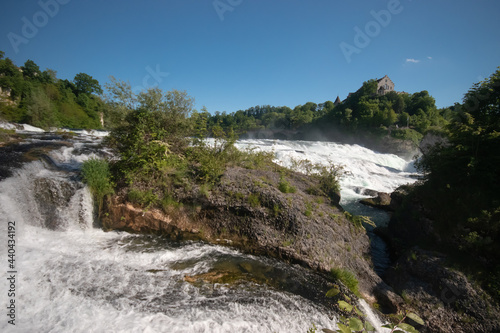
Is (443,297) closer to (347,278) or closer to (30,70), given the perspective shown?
(347,278)

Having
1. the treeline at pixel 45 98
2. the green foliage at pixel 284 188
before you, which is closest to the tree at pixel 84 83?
the treeline at pixel 45 98

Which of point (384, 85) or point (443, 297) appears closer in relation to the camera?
point (443, 297)

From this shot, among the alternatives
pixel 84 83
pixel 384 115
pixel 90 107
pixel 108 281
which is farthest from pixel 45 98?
pixel 384 115

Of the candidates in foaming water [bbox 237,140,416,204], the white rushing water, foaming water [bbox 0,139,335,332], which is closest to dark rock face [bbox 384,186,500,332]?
the white rushing water

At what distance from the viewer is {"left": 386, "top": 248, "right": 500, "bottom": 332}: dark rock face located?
5410 millimetres

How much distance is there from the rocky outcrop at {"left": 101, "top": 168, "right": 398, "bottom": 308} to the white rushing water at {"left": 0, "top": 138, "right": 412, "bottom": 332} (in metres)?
0.42

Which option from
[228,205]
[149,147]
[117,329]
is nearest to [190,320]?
[117,329]

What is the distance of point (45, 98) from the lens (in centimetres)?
3069

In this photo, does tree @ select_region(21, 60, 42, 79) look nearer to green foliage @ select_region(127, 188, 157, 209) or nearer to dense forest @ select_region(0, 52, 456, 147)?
dense forest @ select_region(0, 52, 456, 147)

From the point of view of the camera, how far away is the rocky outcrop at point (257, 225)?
645 cm

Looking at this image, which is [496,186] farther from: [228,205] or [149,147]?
[149,147]

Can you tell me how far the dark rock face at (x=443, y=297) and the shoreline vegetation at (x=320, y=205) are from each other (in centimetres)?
2

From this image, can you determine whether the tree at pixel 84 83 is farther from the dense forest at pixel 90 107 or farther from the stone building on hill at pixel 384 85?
the stone building on hill at pixel 384 85

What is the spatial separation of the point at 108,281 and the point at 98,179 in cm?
381
